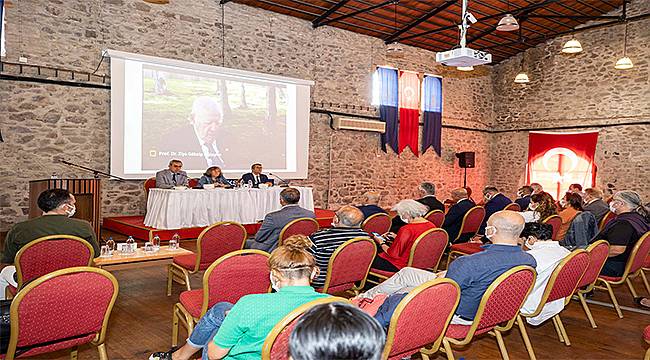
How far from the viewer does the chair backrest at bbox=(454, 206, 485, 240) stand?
632 cm

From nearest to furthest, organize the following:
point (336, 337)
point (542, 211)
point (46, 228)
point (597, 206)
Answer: point (336, 337)
point (46, 228)
point (542, 211)
point (597, 206)

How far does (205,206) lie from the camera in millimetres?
8172

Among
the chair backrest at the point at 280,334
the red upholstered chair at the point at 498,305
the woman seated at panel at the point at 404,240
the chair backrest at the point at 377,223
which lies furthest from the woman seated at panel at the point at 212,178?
the chair backrest at the point at 280,334

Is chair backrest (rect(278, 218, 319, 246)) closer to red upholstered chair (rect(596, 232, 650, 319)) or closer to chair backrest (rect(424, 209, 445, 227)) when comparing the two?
chair backrest (rect(424, 209, 445, 227))

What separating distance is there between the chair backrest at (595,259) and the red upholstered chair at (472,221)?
235 centimetres

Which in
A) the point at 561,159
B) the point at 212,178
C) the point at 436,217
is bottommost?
the point at 436,217

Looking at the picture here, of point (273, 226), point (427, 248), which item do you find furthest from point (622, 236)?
point (273, 226)

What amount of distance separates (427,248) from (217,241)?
6.30 ft

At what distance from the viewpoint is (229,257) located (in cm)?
292

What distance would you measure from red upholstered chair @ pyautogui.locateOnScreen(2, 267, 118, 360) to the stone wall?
679cm

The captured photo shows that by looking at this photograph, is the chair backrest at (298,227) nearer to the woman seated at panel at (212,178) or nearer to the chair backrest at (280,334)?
the chair backrest at (280,334)

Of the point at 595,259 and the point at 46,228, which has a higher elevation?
the point at 46,228

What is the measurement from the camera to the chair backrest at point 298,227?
4695 mm

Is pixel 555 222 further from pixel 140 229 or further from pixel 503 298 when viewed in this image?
pixel 140 229
